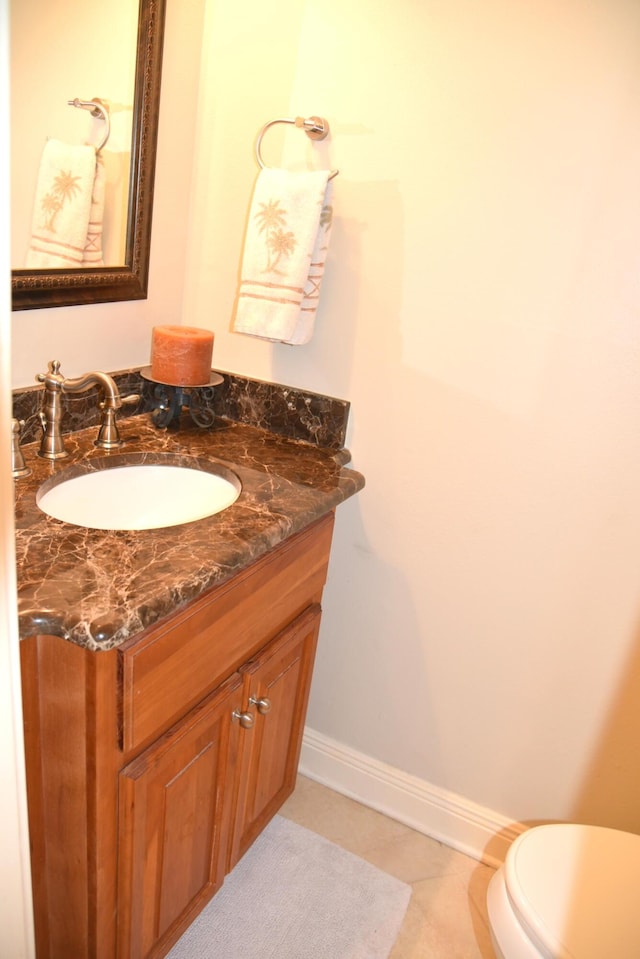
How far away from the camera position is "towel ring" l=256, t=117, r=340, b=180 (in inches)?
55.1

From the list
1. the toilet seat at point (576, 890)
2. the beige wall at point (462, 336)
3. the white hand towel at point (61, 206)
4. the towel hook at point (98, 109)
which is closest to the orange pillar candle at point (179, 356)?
the beige wall at point (462, 336)

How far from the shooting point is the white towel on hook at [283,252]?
1.37 metres

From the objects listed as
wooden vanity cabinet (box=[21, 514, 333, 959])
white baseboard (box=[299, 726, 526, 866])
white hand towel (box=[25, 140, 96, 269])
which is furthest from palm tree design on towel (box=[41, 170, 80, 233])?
white baseboard (box=[299, 726, 526, 866])

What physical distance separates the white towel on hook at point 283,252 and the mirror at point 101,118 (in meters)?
0.26

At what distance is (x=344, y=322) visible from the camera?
1.53 meters

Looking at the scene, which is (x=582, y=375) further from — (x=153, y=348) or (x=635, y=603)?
(x=153, y=348)

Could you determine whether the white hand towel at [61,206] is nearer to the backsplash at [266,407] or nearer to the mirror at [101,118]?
the mirror at [101,118]

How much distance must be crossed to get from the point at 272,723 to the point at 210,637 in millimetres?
420

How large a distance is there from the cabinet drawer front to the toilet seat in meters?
0.59

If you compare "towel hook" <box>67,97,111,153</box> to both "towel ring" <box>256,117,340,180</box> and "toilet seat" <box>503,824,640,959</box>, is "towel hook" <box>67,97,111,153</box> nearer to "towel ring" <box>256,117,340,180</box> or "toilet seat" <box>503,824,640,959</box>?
"towel ring" <box>256,117,340,180</box>

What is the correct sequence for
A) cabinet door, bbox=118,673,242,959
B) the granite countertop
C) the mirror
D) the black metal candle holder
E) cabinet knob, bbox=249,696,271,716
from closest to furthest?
the granite countertop → cabinet door, bbox=118,673,242,959 → the mirror → cabinet knob, bbox=249,696,271,716 → the black metal candle holder

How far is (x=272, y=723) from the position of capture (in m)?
1.43

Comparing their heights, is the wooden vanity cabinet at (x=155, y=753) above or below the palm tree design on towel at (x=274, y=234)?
below

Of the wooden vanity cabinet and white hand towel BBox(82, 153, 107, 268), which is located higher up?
white hand towel BBox(82, 153, 107, 268)
